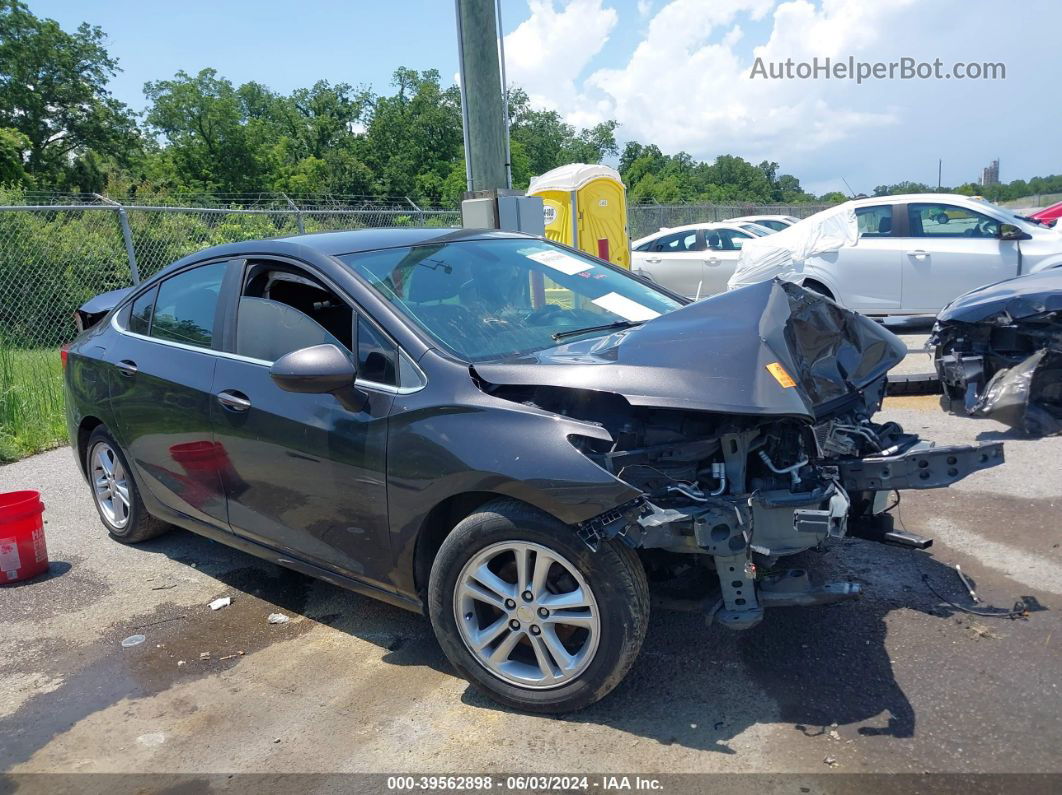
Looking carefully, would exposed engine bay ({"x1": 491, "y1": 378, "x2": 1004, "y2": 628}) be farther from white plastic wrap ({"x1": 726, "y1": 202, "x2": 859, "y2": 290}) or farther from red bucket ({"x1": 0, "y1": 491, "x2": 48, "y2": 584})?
white plastic wrap ({"x1": 726, "y1": 202, "x2": 859, "y2": 290})

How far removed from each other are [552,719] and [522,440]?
1.04 m

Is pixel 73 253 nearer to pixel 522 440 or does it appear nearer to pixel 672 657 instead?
pixel 522 440

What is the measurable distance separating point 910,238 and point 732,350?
29.2 ft

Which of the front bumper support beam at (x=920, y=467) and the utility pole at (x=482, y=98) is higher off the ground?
the utility pole at (x=482, y=98)

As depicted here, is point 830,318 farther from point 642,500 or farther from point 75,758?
point 75,758

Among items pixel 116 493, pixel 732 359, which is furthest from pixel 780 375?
pixel 116 493

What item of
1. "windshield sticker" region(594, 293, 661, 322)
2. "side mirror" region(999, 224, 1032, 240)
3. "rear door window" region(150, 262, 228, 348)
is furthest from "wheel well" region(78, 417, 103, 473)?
"side mirror" region(999, 224, 1032, 240)

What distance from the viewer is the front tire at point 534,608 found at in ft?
9.87

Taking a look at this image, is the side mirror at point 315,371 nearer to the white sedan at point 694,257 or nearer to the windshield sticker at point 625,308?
the windshield sticker at point 625,308

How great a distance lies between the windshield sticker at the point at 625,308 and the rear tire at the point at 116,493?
2.84 metres

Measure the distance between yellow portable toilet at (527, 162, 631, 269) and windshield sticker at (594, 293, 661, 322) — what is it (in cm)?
933

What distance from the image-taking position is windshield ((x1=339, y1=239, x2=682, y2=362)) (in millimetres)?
3711

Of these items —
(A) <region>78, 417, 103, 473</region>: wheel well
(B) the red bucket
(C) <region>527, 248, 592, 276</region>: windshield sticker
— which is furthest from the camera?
(A) <region>78, 417, 103, 473</region>: wheel well

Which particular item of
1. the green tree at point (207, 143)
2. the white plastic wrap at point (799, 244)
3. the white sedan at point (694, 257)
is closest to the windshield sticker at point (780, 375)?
the white plastic wrap at point (799, 244)
